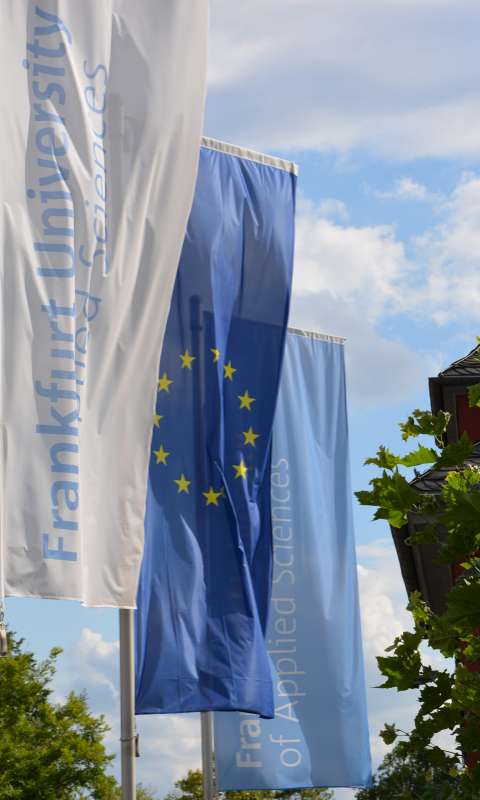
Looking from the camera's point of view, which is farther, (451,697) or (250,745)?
(250,745)

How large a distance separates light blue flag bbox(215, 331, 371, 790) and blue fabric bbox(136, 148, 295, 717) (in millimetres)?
3826

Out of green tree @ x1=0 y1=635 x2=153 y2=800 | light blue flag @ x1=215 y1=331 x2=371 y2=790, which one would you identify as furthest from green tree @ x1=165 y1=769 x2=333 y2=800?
light blue flag @ x1=215 y1=331 x2=371 y2=790

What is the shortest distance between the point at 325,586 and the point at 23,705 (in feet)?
61.4

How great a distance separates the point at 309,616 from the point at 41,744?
62.1 feet

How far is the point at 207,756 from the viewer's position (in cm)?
1797

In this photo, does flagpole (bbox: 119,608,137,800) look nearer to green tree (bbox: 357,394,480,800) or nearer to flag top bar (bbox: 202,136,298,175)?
flag top bar (bbox: 202,136,298,175)

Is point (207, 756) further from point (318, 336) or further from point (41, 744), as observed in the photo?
point (41, 744)

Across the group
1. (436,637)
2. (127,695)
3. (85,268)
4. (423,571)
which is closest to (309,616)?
(423,571)

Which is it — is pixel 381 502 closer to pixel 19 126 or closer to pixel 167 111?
pixel 19 126

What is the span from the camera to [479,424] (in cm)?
1994

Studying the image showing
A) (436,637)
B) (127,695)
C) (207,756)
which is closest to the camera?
(436,637)

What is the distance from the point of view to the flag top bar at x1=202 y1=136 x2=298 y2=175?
1551 cm

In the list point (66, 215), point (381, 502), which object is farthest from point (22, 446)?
point (381, 502)

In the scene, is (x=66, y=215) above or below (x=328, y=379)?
below
